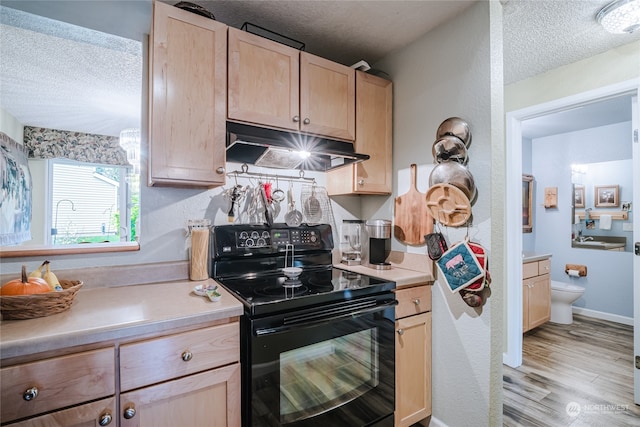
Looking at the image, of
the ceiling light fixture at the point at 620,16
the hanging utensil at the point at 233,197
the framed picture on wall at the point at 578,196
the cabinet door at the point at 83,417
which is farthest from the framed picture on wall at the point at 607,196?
the cabinet door at the point at 83,417

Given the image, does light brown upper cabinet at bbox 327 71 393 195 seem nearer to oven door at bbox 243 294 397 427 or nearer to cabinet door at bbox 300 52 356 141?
cabinet door at bbox 300 52 356 141

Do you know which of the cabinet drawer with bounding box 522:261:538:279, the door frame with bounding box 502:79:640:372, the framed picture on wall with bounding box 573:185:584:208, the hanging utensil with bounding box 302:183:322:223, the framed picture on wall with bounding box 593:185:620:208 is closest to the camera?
the hanging utensil with bounding box 302:183:322:223

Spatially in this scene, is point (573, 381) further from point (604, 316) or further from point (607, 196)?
point (607, 196)

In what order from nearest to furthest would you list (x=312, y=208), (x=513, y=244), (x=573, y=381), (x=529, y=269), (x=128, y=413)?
(x=128, y=413), (x=312, y=208), (x=573, y=381), (x=513, y=244), (x=529, y=269)

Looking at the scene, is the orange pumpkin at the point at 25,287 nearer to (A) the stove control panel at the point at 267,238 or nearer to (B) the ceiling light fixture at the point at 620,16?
(A) the stove control panel at the point at 267,238

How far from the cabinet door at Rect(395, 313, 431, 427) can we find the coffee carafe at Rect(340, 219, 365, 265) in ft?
1.81

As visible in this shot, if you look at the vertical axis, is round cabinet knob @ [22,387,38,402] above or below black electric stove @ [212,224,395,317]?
below

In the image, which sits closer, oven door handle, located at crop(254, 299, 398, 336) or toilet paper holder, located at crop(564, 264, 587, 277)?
oven door handle, located at crop(254, 299, 398, 336)

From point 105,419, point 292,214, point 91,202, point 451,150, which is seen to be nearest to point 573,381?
point 451,150

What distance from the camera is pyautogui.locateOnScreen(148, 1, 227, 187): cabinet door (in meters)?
1.28

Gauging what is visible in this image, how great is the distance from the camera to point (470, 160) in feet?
5.11

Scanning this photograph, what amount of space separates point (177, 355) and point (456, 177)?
1.51m

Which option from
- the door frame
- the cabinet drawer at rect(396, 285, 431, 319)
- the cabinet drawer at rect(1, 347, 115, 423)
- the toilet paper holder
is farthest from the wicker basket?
the toilet paper holder

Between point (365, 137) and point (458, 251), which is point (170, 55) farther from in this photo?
point (458, 251)
